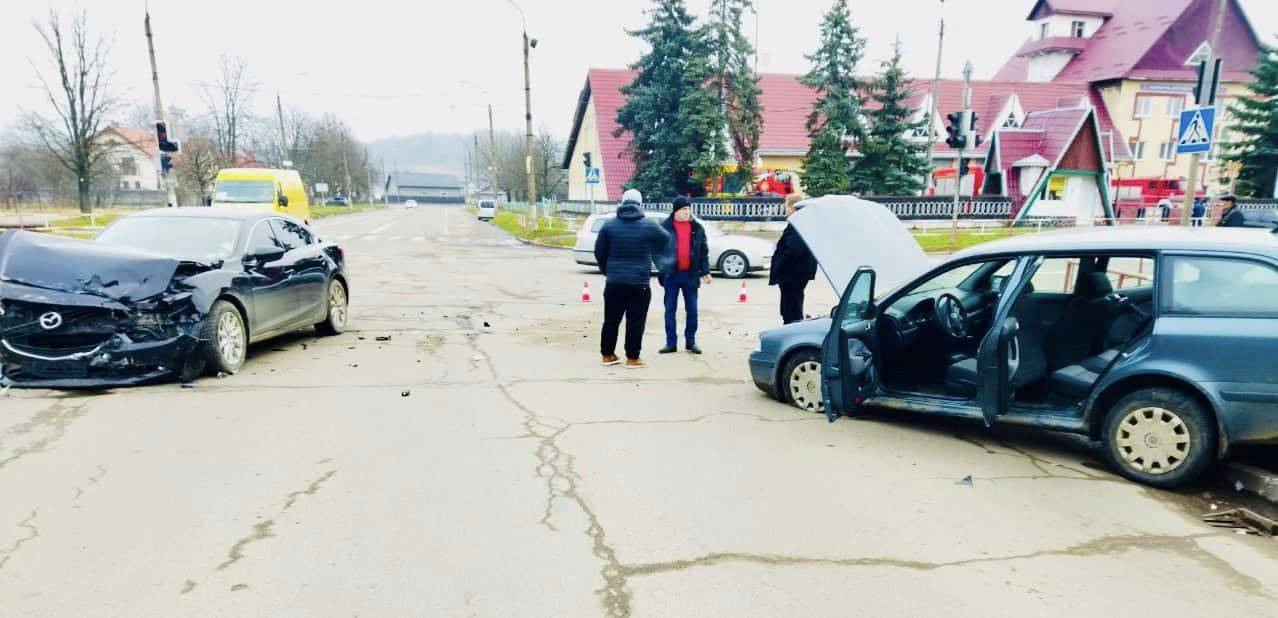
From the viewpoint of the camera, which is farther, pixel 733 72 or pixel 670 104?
pixel 670 104

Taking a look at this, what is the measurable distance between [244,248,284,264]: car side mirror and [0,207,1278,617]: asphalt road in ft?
4.17

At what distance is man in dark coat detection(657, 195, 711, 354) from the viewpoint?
26.9 feet

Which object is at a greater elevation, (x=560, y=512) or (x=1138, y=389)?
(x=1138, y=389)

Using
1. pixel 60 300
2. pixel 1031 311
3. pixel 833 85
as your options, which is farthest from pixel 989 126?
pixel 60 300

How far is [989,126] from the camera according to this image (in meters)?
44.5

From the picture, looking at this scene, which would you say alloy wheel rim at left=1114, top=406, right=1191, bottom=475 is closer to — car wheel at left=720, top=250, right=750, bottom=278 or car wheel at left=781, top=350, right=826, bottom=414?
car wheel at left=781, top=350, right=826, bottom=414

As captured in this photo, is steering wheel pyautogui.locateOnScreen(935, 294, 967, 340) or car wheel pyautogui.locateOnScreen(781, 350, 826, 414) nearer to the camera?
steering wheel pyautogui.locateOnScreen(935, 294, 967, 340)

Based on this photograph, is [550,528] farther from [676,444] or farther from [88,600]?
[88,600]

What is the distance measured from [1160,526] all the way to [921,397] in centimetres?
163

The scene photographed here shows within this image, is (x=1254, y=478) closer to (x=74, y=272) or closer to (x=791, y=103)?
(x=74, y=272)

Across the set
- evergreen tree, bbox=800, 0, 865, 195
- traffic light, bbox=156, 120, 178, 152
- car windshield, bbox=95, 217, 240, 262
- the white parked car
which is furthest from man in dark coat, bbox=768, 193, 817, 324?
evergreen tree, bbox=800, 0, 865, 195

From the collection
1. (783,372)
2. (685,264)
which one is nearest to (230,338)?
(685,264)

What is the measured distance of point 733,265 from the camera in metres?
16.4

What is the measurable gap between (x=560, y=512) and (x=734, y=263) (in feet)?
42.0
